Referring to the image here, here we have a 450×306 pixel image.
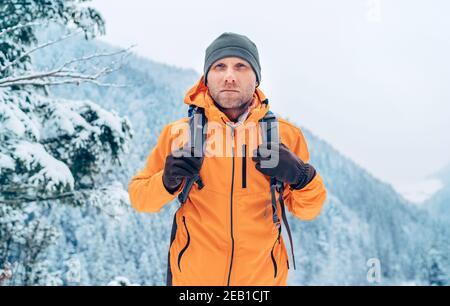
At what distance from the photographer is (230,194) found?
6.76 ft

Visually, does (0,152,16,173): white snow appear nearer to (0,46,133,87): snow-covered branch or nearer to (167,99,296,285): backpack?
(0,46,133,87): snow-covered branch

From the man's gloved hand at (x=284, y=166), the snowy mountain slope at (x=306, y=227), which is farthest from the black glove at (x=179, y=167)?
the snowy mountain slope at (x=306, y=227)

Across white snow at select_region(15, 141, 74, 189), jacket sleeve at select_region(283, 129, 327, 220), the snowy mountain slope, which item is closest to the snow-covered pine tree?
white snow at select_region(15, 141, 74, 189)

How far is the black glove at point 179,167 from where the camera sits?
75.5 inches

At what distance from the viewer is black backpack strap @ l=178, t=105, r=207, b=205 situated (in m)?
2.01

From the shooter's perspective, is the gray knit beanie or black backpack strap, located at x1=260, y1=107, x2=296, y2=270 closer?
black backpack strap, located at x1=260, y1=107, x2=296, y2=270

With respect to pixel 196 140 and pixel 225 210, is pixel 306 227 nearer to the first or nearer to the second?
pixel 225 210

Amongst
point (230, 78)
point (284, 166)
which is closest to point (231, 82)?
point (230, 78)

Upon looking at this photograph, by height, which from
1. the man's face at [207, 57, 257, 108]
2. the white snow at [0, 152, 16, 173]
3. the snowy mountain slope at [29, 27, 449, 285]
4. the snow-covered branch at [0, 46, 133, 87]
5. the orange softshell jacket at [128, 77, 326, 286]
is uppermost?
the snowy mountain slope at [29, 27, 449, 285]

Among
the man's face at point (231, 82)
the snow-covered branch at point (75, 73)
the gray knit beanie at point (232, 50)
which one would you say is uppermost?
the snow-covered branch at point (75, 73)

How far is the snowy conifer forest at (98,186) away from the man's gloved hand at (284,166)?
0.60 meters

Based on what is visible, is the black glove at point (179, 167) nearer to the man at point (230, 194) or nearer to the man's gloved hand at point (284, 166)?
the man at point (230, 194)

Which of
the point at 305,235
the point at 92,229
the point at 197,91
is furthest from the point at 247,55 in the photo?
the point at 305,235

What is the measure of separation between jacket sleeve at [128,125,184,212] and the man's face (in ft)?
1.12
